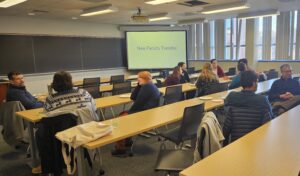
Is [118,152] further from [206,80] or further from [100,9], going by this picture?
[100,9]

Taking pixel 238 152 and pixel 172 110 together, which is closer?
pixel 238 152

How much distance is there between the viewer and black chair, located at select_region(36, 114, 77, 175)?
2578 millimetres

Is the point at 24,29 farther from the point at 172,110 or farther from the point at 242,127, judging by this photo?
the point at 242,127

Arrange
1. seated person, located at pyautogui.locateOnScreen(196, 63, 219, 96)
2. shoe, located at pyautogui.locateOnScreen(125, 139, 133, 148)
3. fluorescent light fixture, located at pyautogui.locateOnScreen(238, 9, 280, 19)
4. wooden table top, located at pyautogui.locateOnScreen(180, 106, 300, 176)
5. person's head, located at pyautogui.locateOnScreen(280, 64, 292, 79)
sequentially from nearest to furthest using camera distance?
wooden table top, located at pyautogui.locateOnScreen(180, 106, 300, 176) < shoe, located at pyautogui.locateOnScreen(125, 139, 133, 148) < person's head, located at pyautogui.locateOnScreen(280, 64, 292, 79) < seated person, located at pyautogui.locateOnScreen(196, 63, 219, 96) < fluorescent light fixture, located at pyautogui.locateOnScreen(238, 9, 280, 19)

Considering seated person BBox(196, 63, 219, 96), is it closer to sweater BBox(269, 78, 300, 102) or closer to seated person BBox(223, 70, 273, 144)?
sweater BBox(269, 78, 300, 102)

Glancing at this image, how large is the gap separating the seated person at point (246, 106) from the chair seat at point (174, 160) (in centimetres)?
45

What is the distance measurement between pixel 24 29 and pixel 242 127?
7.59 meters

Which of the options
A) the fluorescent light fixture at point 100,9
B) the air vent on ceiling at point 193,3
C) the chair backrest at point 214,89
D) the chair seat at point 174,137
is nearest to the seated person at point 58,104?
the chair seat at point 174,137

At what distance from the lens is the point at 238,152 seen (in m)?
1.78

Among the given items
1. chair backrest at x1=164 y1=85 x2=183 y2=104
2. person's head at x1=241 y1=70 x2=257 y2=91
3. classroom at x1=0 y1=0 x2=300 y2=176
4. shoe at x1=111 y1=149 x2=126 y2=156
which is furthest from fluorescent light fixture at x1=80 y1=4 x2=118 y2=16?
person's head at x1=241 y1=70 x2=257 y2=91

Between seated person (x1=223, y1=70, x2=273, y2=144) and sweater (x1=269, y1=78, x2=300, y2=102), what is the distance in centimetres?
215

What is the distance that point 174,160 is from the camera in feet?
7.81

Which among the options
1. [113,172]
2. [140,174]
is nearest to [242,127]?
[140,174]

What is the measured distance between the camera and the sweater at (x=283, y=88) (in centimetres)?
423
